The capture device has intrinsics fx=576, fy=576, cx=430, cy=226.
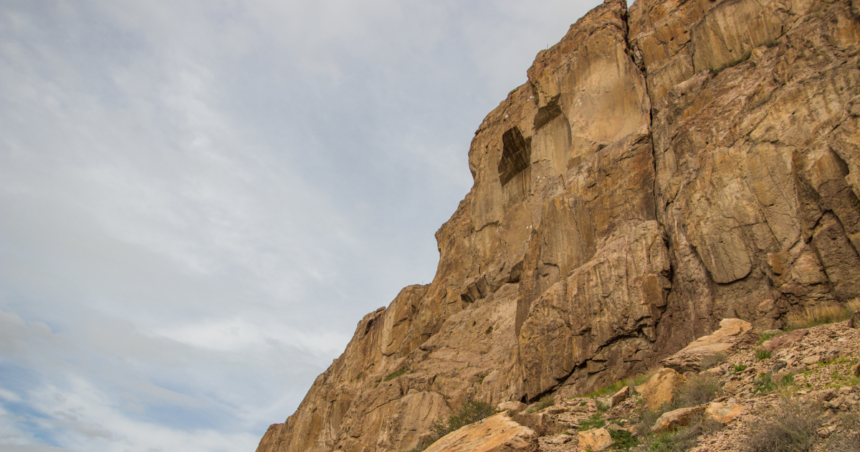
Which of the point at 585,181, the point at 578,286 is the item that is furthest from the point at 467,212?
the point at 578,286

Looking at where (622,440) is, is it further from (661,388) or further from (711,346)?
(711,346)

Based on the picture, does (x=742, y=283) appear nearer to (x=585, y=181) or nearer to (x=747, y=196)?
(x=747, y=196)

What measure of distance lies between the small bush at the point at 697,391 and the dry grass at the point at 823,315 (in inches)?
161

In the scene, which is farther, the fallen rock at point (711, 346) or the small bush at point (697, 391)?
the fallen rock at point (711, 346)

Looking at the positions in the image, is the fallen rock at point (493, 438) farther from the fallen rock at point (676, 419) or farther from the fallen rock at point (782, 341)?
the fallen rock at point (782, 341)

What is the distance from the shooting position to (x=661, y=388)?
13.2 metres

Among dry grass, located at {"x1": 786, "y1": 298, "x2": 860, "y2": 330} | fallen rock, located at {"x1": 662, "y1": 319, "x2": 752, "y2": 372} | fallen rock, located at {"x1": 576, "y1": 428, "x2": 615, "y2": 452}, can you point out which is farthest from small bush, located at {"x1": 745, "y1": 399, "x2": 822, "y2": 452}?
dry grass, located at {"x1": 786, "y1": 298, "x2": 860, "y2": 330}

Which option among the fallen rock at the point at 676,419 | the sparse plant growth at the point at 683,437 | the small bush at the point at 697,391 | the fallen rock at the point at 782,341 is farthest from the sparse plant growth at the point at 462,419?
the sparse plant growth at the point at 683,437

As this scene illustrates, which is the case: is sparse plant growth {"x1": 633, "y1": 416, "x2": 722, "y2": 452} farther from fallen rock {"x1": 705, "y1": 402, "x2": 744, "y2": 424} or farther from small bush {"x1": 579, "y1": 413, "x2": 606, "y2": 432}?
small bush {"x1": 579, "y1": 413, "x2": 606, "y2": 432}

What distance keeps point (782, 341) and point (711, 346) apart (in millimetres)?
1584

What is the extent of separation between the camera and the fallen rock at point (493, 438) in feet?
40.7

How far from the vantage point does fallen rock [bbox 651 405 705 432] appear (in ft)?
35.7

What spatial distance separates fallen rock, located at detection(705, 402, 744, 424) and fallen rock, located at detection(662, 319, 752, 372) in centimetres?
304

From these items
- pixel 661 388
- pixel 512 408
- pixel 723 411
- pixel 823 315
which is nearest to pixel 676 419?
pixel 723 411
